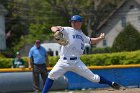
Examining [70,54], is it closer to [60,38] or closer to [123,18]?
[60,38]

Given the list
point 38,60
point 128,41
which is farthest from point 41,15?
point 38,60

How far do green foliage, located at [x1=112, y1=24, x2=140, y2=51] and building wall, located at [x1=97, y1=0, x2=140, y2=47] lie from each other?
18508 mm

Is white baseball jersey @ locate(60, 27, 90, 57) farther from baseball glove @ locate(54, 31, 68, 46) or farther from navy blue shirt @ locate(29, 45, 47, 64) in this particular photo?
navy blue shirt @ locate(29, 45, 47, 64)

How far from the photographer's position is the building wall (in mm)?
65812

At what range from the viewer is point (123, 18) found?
223 feet

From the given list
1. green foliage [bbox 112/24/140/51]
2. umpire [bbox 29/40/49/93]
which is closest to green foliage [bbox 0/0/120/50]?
green foliage [bbox 112/24/140/51]

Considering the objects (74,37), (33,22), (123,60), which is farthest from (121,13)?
(74,37)

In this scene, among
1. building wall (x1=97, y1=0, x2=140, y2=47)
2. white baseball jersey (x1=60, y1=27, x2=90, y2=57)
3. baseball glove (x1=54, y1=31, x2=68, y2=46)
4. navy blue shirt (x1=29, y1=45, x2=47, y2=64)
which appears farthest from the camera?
building wall (x1=97, y1=0, x2=140, y2=47)

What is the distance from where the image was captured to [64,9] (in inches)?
1893

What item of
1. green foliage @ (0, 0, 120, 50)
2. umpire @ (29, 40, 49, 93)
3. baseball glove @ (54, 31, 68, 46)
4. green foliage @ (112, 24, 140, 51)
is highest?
green foliage @ (0, 0, 120, 50)

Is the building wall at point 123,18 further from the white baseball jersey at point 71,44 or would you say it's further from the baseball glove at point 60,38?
the baseball glove at point 60,38

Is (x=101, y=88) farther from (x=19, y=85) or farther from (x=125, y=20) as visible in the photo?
(x=125, y=20)

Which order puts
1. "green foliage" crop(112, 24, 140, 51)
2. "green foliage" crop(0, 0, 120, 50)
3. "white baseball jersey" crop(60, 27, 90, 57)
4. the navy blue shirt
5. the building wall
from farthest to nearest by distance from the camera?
the building wall < "green foliage" crop(0, 0, 120, 50) < "green foliage" crop(112, 24, 140, 51) < the navy blue shirt < "white baseball jersey" crop(60, 27, 90, 57)

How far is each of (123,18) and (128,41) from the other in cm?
2329
